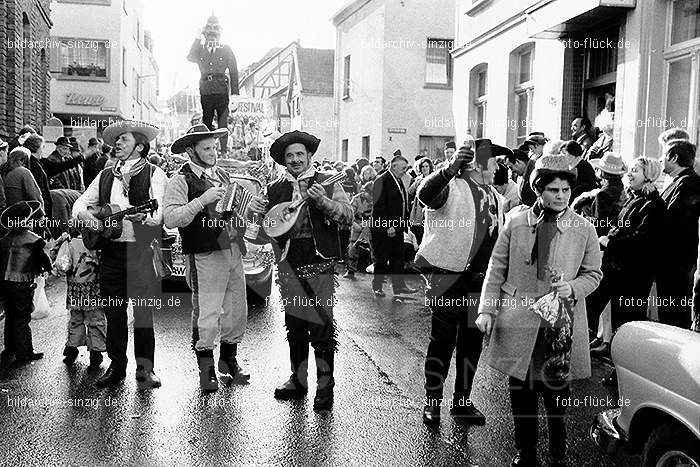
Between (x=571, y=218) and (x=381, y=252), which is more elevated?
(x=571, y=218)

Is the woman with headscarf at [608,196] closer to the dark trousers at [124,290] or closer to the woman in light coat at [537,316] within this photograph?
the woman in light coat at [537,316]

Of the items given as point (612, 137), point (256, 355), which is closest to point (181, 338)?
point (256, 355)

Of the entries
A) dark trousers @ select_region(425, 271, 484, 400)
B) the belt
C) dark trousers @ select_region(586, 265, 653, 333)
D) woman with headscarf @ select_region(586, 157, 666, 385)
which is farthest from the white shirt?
dark trousers @ select_region(586, 265, 653, 333)

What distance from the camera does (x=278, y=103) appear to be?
50.3 metres

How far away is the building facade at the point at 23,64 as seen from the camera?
15574 millimetres

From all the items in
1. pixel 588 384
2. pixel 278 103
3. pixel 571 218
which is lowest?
pixel 588 384

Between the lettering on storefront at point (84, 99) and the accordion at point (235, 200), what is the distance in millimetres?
30832

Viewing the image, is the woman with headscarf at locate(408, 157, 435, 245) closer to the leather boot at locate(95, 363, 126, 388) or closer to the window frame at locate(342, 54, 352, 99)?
the leather boot at locate(95, 363, 126, 388)

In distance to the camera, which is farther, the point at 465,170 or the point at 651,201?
the point at 651,201

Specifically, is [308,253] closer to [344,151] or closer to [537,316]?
[537,316]

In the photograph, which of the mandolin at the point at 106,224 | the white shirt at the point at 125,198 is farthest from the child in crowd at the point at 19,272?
the mandolin at the point at 106,224

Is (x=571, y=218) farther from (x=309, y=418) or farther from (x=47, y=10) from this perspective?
(x=47, y=10)

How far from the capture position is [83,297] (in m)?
6.75

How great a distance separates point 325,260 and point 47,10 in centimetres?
1887
